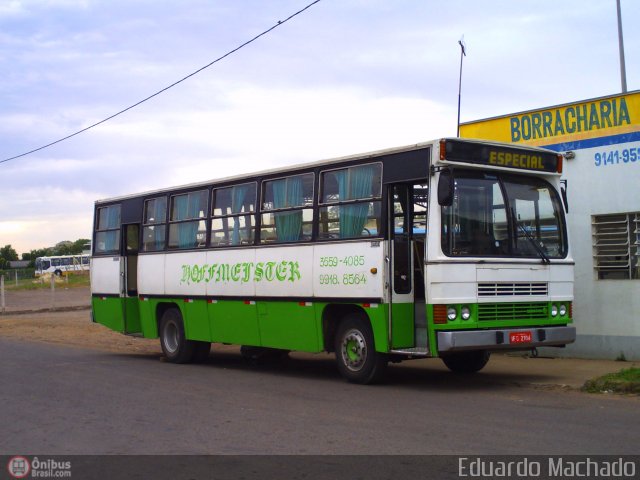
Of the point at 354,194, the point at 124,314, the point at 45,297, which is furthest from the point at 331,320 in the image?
the point at 45,297

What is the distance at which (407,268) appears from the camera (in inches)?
449

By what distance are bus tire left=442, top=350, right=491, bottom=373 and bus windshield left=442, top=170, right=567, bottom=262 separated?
7.00 feet

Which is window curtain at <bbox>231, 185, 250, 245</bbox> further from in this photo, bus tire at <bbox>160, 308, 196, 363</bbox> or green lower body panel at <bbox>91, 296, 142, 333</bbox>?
green lower body panel at <bbox>91, 296, 142, 333</bbox>

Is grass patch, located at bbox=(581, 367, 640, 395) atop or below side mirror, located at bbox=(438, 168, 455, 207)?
below

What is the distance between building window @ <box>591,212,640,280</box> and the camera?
44.4 ft

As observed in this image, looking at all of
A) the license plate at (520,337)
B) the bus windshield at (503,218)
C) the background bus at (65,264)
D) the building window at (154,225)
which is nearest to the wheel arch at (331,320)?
the bus windshield at (503,218)

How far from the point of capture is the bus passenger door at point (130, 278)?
1725cm

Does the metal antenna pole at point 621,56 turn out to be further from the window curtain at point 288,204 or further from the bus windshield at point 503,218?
the window curtain at point 288,204

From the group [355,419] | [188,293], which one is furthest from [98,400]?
[188,293]

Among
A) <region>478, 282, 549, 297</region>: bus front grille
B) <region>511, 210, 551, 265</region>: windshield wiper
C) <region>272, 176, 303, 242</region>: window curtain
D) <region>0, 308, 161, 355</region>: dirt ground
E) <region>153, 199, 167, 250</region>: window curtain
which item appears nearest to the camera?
<region>478, 282, 549, 297</region>: bus front grille

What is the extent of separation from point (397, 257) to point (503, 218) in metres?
1.54

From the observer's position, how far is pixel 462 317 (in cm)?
1063

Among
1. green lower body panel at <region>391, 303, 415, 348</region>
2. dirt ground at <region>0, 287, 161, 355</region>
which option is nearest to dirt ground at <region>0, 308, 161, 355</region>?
dirt ground at <region>0, 287, 161, 355</region>
